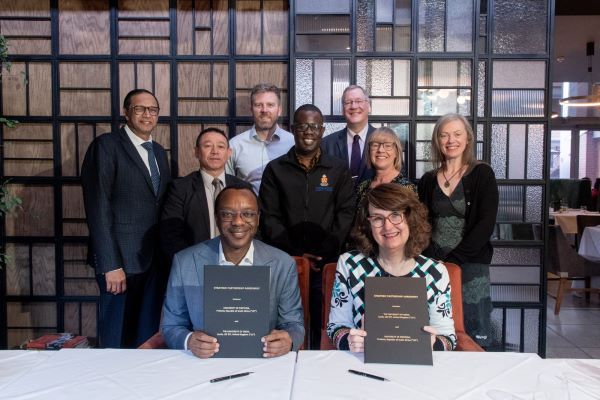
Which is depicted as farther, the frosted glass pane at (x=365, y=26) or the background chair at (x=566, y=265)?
the background chair at (x=566, y=265)

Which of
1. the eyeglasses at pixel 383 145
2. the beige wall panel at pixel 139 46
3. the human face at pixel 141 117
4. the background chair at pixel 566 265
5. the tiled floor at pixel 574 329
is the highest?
the beige wall panel at pixel 139 46

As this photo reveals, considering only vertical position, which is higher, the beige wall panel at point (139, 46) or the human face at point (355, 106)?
the beige wall panel at point (139, 46)

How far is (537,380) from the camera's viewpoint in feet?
4.43

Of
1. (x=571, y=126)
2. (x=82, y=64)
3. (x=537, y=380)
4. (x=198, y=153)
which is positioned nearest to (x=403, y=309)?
(x=537, y=380)

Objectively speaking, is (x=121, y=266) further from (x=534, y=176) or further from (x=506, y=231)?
(x=534, y=176)

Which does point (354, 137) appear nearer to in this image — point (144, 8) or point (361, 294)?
point (361, 294)

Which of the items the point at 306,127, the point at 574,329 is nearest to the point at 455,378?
the point at 306,127

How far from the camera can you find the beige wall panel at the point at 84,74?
3.38 metres

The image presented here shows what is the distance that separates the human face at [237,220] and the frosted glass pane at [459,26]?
7.14 ft

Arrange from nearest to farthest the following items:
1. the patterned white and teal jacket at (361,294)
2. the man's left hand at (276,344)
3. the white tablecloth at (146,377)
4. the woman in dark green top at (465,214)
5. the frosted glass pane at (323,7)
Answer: the white tablecloth at (146,377)
the man's left hand at (276,344)
the patterned white and teal jacket at (361,294)
the woman in dark green top at (465,214)
the frosted glass pane at (323,7)

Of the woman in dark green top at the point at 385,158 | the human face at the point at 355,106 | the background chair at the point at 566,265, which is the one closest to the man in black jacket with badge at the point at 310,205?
the woman in dark green top at the point at 385,158

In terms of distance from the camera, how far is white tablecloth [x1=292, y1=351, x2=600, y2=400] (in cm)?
127

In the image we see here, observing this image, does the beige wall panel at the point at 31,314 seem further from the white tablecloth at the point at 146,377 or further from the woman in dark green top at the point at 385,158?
the woman in dark green top at the point at 385,158

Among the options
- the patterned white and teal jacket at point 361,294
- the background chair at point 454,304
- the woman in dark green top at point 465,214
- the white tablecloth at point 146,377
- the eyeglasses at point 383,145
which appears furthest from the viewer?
the eyeglasses at point 383,145
